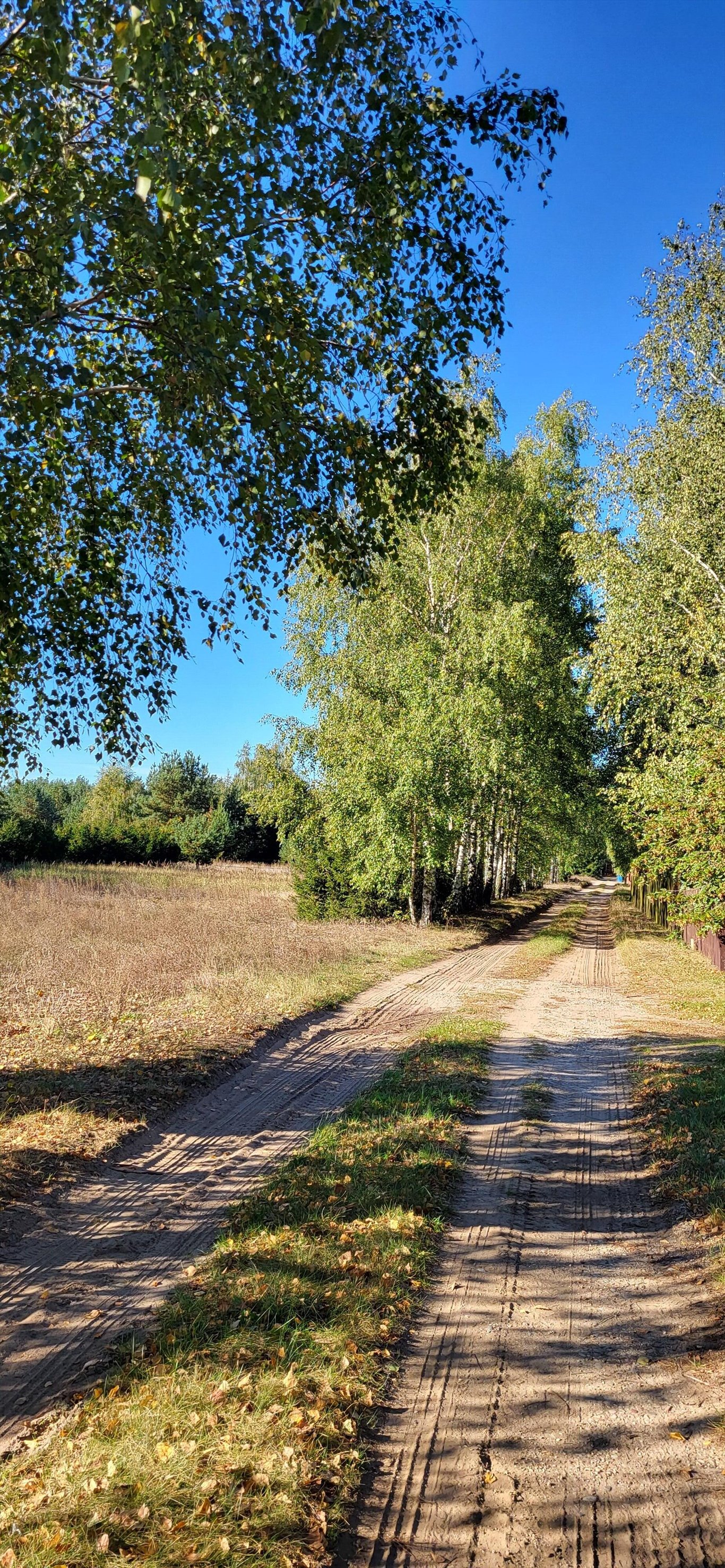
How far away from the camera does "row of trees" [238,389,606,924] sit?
23469 mm

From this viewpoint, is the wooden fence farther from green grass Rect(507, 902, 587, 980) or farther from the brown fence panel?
green grass Rect(507, 902, 587, 980)

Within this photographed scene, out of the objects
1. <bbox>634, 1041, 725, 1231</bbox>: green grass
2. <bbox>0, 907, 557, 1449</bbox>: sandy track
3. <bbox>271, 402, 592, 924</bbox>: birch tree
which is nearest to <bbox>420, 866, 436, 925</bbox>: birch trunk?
<bbox>271, 402, 592, 924</bbox>: birch tree

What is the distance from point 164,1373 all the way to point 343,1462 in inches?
37.3

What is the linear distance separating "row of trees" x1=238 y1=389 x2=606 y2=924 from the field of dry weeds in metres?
2.81

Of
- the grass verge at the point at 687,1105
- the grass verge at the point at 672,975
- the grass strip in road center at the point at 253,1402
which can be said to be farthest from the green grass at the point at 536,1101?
the grass verge at the point at 672,975

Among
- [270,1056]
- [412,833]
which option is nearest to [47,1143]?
[270,1056]

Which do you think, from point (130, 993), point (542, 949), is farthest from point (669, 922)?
point (130, 993)

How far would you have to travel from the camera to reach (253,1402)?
12.0ft

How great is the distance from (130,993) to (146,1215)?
624 cm

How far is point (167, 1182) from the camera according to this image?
6375 mm

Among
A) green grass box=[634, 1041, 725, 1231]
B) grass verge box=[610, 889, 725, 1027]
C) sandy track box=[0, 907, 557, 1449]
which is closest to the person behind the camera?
sandy track box=[0, 907, 557, 1449]

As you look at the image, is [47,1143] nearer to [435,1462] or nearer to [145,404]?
[435,1462]

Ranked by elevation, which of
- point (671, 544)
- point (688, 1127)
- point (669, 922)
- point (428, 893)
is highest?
point (671, 544)

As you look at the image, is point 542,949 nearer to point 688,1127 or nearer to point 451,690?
point 451,690
